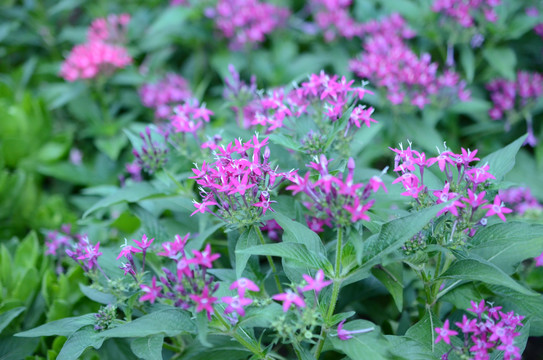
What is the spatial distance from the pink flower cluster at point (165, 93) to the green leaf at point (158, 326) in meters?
1.70

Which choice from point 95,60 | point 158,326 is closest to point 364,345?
point 158,326

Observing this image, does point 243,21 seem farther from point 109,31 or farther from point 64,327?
point 64,327

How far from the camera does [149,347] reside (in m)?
1.29

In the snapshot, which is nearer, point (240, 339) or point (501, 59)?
point (240, 339)

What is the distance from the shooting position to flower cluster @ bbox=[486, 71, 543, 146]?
8.33ft

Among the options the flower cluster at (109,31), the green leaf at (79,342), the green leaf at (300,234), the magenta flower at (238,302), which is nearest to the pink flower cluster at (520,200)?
the green leaf at (300,234)

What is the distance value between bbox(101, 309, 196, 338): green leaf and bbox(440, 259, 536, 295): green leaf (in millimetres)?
730

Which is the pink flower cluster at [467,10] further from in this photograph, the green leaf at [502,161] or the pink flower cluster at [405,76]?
the green leaf at [502,161]

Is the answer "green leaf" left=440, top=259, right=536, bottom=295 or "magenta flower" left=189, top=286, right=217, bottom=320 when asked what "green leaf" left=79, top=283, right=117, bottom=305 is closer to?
"magenta flower" left=189, top=286, right=217, bottom=320

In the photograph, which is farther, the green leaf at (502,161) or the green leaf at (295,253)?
the green leaf at (502,161)

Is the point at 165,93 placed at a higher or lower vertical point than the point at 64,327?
higher

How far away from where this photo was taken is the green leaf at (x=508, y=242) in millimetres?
1339

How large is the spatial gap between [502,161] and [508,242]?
10.8 inches

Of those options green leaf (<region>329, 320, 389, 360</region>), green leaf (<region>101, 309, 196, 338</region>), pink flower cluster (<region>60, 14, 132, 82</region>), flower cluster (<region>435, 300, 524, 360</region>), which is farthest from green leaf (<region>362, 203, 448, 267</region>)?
pink flower cluster (<region>60, 14, 132, 82</region>)
